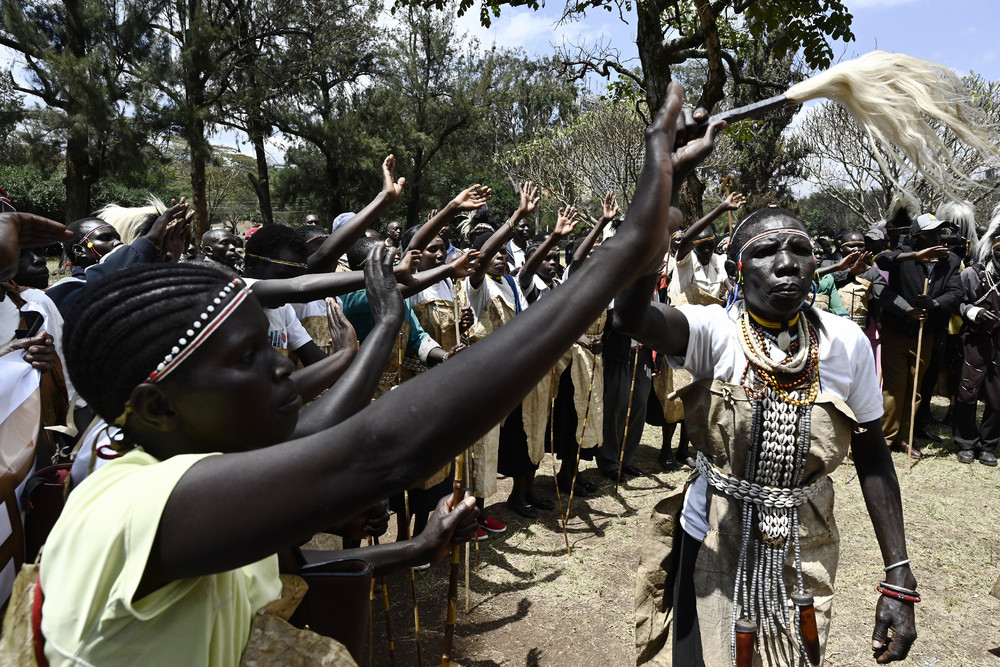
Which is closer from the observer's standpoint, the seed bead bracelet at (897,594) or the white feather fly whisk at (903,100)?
the white feather fly whisk at (903,100)

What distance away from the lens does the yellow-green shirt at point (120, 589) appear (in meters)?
0.97

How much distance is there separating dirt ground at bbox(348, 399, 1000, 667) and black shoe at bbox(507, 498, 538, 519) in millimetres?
114

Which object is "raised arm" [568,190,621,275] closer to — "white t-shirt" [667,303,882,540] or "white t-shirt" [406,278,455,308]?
"white t-shirt" [406,278,455,308]

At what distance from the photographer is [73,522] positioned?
103 centimetres

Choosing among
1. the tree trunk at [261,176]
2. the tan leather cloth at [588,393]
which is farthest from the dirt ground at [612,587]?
the tree trunk at [261,176]

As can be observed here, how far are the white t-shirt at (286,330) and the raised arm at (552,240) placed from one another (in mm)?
1878

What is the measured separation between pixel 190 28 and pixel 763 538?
23694 millimetres

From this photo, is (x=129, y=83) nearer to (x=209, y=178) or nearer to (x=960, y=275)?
(x=209, y=178)

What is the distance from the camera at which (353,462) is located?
939 mm

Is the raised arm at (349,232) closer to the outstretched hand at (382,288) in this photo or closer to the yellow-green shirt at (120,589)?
the outstretched hand at (382,288)

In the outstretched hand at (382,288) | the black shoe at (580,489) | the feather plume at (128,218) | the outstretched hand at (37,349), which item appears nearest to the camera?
the outstretched hand at (382,288)

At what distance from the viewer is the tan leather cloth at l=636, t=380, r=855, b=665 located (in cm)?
241

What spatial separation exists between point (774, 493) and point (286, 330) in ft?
8.68

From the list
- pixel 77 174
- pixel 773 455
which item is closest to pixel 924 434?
pixel 773 455
